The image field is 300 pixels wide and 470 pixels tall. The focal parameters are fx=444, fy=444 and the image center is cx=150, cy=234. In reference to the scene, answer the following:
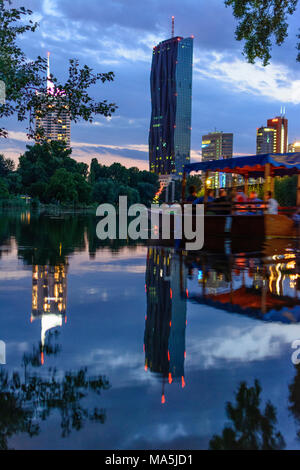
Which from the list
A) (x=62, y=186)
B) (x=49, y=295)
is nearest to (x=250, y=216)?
(x=49, y=295)

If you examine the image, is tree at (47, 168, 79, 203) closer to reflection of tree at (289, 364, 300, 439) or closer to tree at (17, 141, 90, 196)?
tree at (17, 141, 90, 196)

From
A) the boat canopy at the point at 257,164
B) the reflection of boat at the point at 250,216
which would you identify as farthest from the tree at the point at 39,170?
the reflection of boat at the point at 250,216

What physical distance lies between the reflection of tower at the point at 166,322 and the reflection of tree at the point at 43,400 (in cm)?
54

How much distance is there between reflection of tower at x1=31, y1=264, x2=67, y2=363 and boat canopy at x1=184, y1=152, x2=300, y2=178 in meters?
9.73

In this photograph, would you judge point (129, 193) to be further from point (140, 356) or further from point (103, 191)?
point (140, 356)

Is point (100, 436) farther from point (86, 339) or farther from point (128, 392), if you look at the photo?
point (86, 339)

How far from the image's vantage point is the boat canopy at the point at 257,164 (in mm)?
16398

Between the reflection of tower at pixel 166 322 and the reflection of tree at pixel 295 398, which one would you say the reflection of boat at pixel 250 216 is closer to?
the reflection of tower at pixel 166 322

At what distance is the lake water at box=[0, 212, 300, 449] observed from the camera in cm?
266

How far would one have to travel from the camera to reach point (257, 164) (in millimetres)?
16859

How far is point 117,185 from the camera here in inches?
4835

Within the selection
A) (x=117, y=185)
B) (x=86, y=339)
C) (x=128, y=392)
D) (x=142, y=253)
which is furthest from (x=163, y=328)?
(x=117, y=185)

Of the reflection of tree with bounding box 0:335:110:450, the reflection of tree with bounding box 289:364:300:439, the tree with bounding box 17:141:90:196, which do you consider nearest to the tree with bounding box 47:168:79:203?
the tree with bounding box 17:141:90:196
